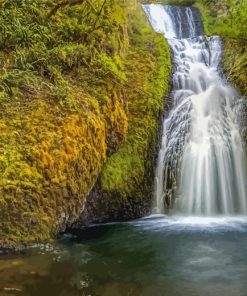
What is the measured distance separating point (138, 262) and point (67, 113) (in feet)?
7.49

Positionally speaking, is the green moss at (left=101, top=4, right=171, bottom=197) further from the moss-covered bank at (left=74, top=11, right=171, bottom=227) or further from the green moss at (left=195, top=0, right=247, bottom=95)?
the green moss at (left=195, top=0, right=247, bottom=95)

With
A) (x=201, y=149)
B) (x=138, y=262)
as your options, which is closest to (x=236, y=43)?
(x=201, y=149)

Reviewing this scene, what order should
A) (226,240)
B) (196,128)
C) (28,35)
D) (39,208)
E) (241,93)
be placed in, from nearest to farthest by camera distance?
(39,208), (226,240), (28,35), (196,128), (241,93)

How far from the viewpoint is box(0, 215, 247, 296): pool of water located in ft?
12.9

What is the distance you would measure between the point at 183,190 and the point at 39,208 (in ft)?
9.66

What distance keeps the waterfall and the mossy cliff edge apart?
0.36 metres

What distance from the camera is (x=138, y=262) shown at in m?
4.77

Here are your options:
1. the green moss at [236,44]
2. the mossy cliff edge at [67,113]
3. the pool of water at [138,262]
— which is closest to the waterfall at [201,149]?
the green moss at [236,44]

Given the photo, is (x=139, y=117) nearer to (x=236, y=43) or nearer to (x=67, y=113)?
(x=67, y=113)

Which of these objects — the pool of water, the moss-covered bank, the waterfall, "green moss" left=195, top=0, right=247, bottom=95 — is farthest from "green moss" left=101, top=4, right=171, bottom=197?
"green moss" left=195, top=0, right=247, bottom=95

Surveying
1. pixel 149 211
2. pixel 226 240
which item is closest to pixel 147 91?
pixel 149 211

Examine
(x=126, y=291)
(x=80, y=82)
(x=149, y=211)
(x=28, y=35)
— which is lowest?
(x=126, y=291)

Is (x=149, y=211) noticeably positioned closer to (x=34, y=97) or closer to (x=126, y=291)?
(x=34, y=97)

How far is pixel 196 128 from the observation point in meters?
7.95
